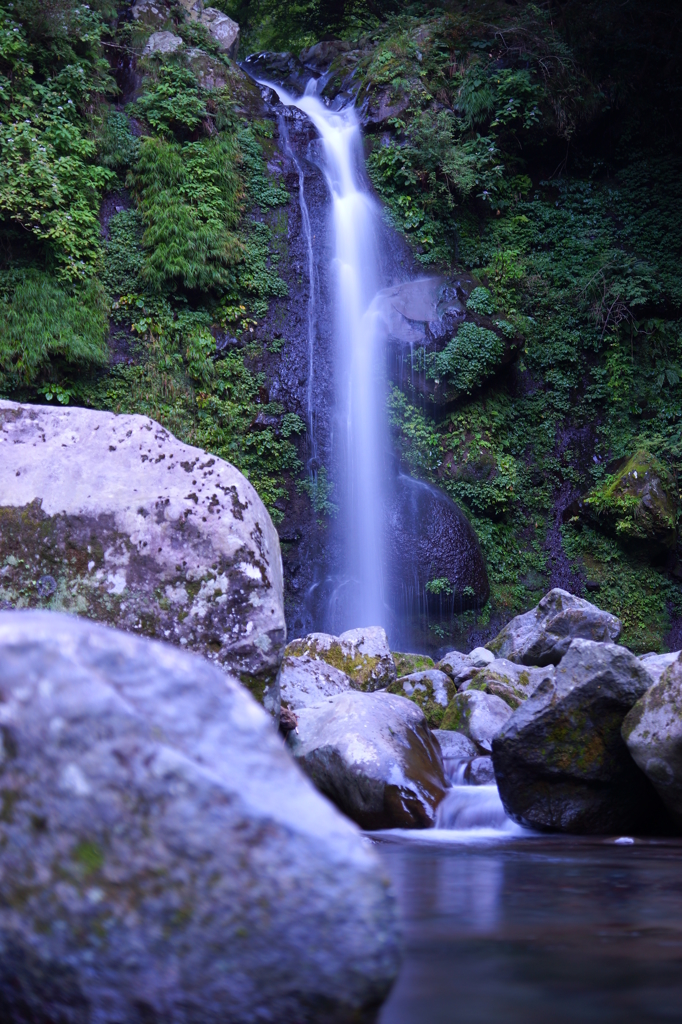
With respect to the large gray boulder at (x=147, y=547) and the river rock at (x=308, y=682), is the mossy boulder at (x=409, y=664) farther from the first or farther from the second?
the large gray boulder at (x=147, y=547)

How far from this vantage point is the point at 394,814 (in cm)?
490

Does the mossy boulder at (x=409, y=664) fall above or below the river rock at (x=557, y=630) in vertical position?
below

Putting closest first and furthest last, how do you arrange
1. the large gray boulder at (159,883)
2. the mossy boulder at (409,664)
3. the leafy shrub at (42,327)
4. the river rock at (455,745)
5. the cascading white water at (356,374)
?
1. the large gray boulder at (159,883)
2. the river rock at (455,745)
3. the mossy boulder at (409,664)
4. the leafy shrub at (42,327)
5. the cascading white water at (356,374)

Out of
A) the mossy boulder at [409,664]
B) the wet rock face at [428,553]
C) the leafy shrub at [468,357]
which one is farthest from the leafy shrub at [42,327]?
the mossy boulder at [409,664]

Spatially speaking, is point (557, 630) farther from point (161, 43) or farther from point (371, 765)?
point (161, 43)

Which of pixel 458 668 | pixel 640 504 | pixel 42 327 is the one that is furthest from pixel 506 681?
A: pixel 42 327

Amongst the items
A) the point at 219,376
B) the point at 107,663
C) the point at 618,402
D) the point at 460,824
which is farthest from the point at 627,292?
the point at 107,663

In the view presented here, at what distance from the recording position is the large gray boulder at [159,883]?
52.9 inches

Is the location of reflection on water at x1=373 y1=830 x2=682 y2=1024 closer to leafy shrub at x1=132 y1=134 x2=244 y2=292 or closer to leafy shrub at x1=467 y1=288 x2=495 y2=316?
leafy shrub at x1=132 y1=134 x2=244 y2=292

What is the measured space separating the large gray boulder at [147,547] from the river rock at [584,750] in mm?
1562

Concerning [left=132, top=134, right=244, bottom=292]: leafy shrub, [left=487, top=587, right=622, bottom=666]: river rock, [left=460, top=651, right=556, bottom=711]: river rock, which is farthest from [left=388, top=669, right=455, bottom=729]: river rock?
[left=132, top=134, right=244, bottom=292]: leafy shrub

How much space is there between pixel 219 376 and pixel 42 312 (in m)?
2.97

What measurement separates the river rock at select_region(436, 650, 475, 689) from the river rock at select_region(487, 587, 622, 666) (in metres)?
0.62

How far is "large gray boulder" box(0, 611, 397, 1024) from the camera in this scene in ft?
4.41
